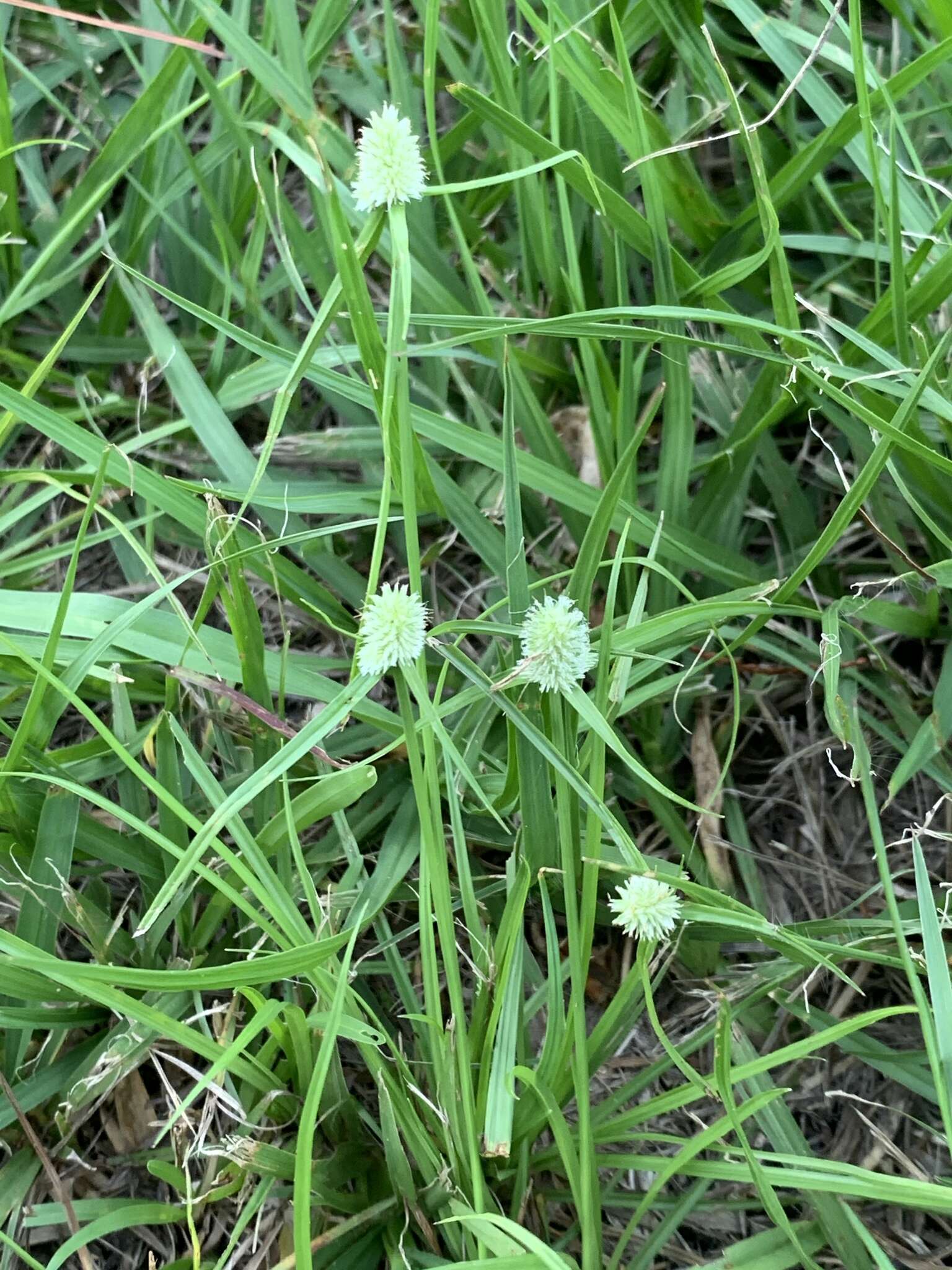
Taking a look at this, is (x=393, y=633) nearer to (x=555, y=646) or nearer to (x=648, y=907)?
(x=555, y=646)

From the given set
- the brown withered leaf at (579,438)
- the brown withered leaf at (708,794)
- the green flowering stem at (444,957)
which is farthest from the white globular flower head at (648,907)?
the brown withered leaf at (579,438)

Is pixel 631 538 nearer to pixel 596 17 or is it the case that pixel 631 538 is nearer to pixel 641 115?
pixel 641 115

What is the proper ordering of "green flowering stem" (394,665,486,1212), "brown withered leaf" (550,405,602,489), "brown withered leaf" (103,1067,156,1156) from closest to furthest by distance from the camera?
"green flowering stem" (394,665,486,1212) < "brown withered leaf" (103,1067,156,1156) < "brown withered leaf" (550,405,602,489)

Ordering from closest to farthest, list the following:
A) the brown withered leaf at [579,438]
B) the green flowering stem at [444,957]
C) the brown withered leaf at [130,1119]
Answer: the green flowering stem at [444,957] → the brown withered leaf at [130,1119] → the brown withered leaf at [579,438]

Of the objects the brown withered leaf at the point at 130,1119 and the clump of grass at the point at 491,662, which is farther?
the brown withered leaf at the point at 130,1119

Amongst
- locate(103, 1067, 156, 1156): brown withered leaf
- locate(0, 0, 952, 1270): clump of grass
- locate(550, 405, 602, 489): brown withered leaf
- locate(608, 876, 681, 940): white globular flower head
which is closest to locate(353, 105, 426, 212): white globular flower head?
locate(0, 0, 952, 1270): clump of grass

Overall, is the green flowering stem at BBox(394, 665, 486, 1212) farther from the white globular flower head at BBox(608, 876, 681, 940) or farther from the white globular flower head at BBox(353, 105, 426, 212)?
the white globular flower head at BBox(353, 105, 426, 212)

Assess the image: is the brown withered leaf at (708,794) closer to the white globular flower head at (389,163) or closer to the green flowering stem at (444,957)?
the green flowering stem at (444,957)
